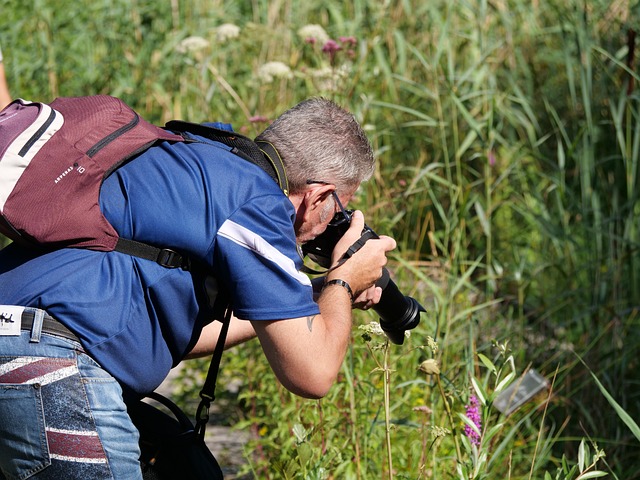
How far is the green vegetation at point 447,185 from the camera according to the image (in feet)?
9.39

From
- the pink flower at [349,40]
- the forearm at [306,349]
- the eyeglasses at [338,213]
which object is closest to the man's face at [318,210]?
the eyeglasses at [338,213]

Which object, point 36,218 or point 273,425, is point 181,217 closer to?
point 36,218

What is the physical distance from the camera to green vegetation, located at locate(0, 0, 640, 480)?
2863mm

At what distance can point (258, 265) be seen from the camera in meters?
1.87

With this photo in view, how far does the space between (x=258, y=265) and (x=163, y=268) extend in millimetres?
203

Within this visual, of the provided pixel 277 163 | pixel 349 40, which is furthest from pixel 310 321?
pixel 349 40

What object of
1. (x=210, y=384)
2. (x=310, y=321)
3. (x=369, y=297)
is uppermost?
(x=310, y=321)

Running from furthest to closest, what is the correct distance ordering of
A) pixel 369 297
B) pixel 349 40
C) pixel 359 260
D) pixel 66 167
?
pixel 349 40, pixel 369 297, pixel 359 260, pixel 66 167

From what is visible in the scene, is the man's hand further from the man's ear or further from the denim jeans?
the denim jeans

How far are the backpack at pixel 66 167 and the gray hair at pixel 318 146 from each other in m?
0.31

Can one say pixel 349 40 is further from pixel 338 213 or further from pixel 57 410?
pixel 57 410

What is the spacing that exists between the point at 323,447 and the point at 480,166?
265cm

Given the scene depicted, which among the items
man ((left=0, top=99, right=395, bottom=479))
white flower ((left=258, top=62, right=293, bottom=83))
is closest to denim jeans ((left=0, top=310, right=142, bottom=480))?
man ((left=0, top=99, right=395, bottom=479))

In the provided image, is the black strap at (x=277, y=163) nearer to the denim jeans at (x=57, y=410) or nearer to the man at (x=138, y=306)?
the man at (x=138, y=306)
